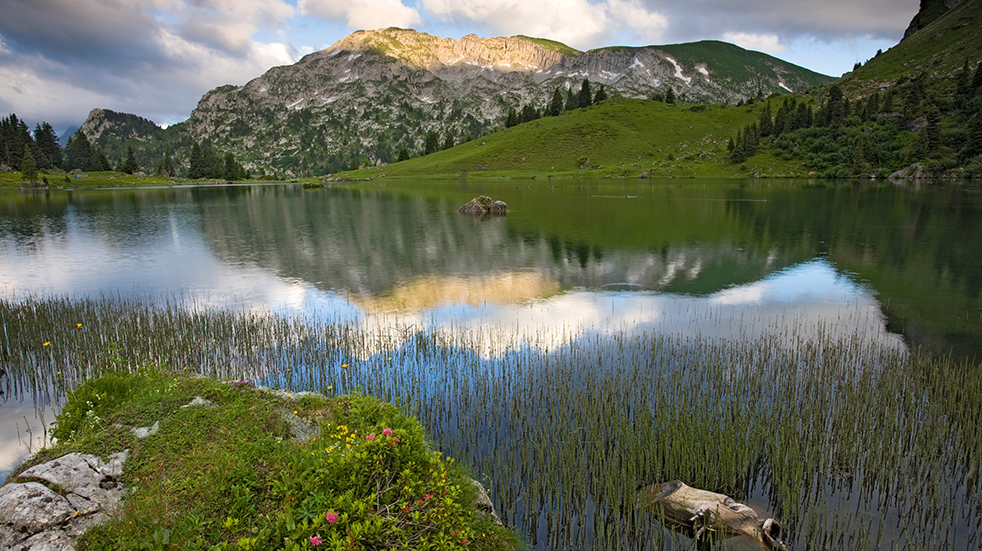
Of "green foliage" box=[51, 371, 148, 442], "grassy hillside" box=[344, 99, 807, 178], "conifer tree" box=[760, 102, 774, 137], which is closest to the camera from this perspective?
"green foliage" box=[51, 371, 148, 442]

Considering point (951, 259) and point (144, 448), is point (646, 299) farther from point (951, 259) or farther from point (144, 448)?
point (951, 259)

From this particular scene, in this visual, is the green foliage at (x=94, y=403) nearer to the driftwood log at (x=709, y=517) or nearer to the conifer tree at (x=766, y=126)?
the driftwood log at (x=709, y=517)

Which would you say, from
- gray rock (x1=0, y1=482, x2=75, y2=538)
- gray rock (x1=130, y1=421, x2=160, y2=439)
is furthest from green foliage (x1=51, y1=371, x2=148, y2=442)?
gray rock (x1=0, y1=482, x2=75, y2=538)

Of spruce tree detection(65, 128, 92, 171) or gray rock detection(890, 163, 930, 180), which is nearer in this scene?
gray rock detection(890, 163, 930, 180)

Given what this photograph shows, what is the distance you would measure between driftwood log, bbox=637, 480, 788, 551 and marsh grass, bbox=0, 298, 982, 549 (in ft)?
0.91

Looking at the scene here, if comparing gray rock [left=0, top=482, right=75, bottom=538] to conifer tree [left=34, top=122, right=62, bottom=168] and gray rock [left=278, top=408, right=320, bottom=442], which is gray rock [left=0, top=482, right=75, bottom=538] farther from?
conifer tree [left=34, top=122, right=62, bottom=168]

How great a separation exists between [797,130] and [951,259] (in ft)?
520

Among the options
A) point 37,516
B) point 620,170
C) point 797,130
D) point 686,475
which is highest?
point 797,130

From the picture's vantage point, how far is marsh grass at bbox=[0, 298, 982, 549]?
827 centimetres

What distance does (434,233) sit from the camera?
1786 inches

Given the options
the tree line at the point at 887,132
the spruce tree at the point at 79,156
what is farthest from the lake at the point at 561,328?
the spruce tree at the point at 79,156

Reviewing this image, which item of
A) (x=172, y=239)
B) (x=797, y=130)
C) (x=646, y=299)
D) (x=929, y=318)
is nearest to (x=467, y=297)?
(x=646, y=299)

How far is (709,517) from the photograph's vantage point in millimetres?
7762

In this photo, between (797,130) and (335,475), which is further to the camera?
(797,130)
